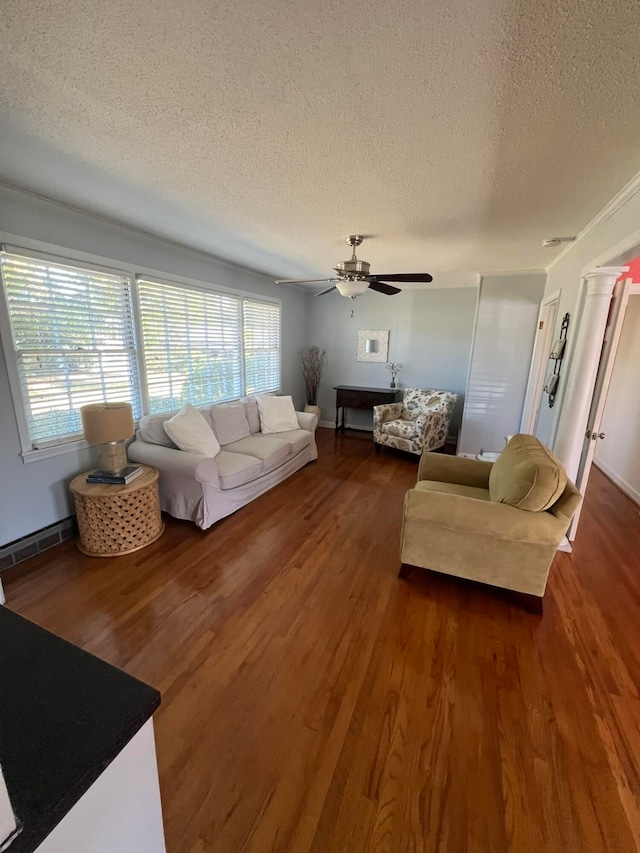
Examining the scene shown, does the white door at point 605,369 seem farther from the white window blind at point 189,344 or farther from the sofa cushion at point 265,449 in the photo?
the white window blind at point 189,344

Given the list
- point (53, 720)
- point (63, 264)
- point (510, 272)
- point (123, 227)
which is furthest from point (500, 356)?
point (53, 720)

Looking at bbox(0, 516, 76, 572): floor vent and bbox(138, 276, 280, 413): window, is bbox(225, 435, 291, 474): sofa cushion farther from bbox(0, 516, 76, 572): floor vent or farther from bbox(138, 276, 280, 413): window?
bbox(0, 516, 76, 572): floor vent

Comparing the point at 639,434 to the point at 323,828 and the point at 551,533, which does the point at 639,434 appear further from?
the point at 323,828

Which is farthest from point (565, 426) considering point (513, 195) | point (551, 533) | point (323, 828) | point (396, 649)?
point (323, 828)

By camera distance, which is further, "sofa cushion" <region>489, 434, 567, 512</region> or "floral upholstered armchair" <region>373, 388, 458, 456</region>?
"floral upholstered armchair" <region>373, 388, 458, 456</region>

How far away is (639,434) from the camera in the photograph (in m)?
3.43

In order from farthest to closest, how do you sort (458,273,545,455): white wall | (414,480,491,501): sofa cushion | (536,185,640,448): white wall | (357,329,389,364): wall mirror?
(357,329,389,364): wall mirror → (458,273,545,455): white wall → (414,480,491,501): sofa cushion → (536,185,640,448): white wall

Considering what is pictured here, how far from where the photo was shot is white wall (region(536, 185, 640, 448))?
1.91 meters

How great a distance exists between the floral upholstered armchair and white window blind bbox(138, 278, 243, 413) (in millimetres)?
1983

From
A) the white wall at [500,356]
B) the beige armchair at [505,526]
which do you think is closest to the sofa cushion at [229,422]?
the beige armchair at [505,526]

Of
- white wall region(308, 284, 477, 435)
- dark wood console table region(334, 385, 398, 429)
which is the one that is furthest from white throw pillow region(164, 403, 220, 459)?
white wall region(308, 284, 477, 435)

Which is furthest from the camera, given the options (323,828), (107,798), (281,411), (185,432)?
(281,411)

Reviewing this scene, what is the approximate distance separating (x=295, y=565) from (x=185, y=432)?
1.48 metres

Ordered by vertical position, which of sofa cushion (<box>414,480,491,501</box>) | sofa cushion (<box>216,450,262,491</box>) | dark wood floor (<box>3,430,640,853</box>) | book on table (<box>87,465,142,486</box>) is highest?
book on table (<box>87,465,142,486</box>)
